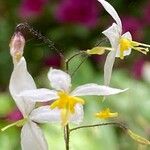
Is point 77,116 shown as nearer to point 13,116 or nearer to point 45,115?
point 45,115

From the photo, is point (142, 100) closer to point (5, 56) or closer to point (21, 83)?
point (5, 56)

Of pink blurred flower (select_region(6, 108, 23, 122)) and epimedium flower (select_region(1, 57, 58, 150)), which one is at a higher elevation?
epimedium flower (select_region(1, 57, 58, 150))

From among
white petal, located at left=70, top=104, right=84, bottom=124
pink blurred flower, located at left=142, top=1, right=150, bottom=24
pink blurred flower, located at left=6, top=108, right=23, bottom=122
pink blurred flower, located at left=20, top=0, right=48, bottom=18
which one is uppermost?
pink blurred flower, located at left=20, top=0, right=48, bottom=18

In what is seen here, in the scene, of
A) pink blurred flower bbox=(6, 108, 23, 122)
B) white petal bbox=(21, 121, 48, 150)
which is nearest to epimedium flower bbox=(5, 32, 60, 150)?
white petal bbox=(21, 121, 48, 150)

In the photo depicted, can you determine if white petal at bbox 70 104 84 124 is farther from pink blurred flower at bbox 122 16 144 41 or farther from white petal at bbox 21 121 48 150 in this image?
pink blurred flower at bbox 122 16 144 41

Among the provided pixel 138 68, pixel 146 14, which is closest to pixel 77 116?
pixel 138 68

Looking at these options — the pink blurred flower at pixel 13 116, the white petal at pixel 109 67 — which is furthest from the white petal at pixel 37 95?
the pink blurred flower at pixel 13 116

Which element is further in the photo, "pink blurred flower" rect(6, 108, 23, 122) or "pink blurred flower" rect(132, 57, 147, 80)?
"pink blurred flower" rect(132, 57, 147, 80)
